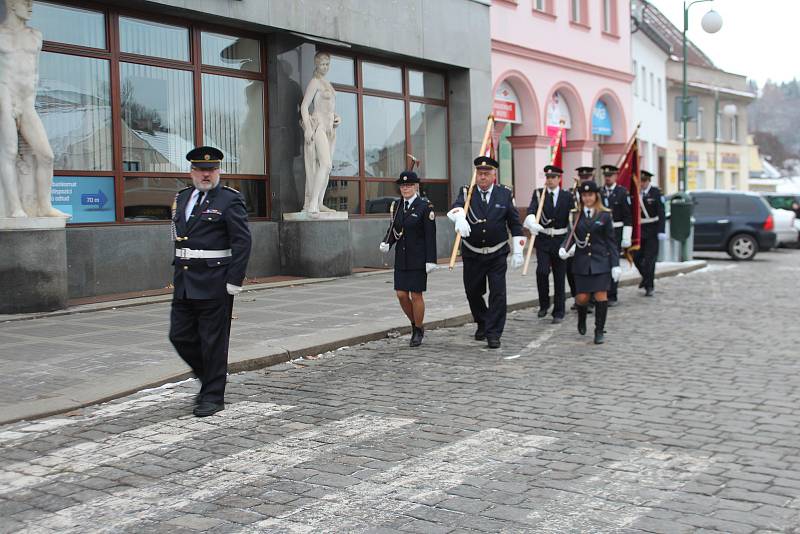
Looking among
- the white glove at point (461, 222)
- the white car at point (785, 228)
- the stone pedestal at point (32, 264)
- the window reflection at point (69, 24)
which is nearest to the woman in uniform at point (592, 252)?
the white glove at point (461, 222)

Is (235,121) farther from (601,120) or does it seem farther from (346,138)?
(601,120)

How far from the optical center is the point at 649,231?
15.6 metres

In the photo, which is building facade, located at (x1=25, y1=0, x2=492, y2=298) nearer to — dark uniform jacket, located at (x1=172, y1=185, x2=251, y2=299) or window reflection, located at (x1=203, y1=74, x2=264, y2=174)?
window reflection, located at (x1=203, y1=74, x2=264, y2=174)

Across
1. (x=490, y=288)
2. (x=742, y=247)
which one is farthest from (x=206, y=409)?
(x=742, y=247)

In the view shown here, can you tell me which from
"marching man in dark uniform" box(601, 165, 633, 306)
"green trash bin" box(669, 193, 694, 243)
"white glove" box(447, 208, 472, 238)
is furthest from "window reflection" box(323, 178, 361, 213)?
"white glove" box(447, 208, 472, 238)

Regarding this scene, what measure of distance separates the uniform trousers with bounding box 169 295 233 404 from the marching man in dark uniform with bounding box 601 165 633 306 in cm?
776

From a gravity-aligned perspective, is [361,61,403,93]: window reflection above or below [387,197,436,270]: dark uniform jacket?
above

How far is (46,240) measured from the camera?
12.1 m

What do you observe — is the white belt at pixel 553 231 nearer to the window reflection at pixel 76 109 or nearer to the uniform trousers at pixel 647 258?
the uniform trousers at pixel 647 258

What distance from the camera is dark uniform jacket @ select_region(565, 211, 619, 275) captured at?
10.8 m

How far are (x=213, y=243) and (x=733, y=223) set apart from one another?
19.8 m

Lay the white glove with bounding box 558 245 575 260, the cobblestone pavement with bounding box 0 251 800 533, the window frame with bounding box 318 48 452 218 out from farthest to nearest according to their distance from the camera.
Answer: the window frame with bounding box 318 48 452 218 → the white glove with bounding box 558 245 575 260 → the cobblestone pavement with bounding box 0 251 800 533

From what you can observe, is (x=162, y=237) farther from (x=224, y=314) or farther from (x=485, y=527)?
(x=485, y=527)

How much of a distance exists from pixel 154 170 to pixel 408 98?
7.33 m
